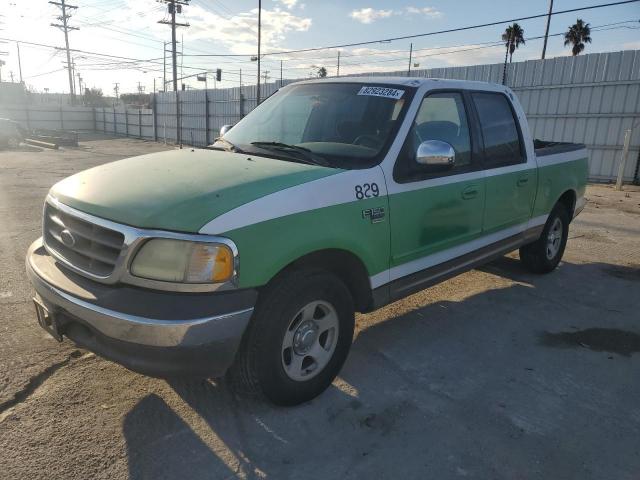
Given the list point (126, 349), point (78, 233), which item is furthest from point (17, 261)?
point (126, 349)

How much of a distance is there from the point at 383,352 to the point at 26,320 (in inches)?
115

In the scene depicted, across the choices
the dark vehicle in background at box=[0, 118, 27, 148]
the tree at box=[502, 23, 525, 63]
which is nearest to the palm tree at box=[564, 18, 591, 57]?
the tree at box=[502, 23, 525, 63]

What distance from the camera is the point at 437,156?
129 inches

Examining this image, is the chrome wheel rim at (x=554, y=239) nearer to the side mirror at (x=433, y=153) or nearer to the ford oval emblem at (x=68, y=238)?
the side mirror at (x=433, y=153)

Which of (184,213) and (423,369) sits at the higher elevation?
(184,213)

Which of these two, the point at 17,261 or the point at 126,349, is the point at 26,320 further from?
the point at 126,349

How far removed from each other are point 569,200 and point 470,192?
104 inches

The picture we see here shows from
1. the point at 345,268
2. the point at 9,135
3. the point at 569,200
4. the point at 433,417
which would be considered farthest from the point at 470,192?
the point at 9,135

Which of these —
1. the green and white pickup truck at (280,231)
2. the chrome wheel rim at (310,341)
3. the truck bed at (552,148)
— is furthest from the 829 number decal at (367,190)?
the truck bed at (552,148)

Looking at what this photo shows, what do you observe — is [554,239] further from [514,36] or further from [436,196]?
[514,36]

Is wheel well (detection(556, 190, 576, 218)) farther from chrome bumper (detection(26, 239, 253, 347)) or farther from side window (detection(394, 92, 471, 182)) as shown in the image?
chrome bumper (detection(26, 239, 253, 347))

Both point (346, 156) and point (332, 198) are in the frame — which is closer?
point (332, 198)

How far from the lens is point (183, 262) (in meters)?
2.39

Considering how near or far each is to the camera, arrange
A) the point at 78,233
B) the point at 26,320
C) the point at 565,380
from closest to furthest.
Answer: the point at 78,233
the point at 565,380
the point at 26,320
